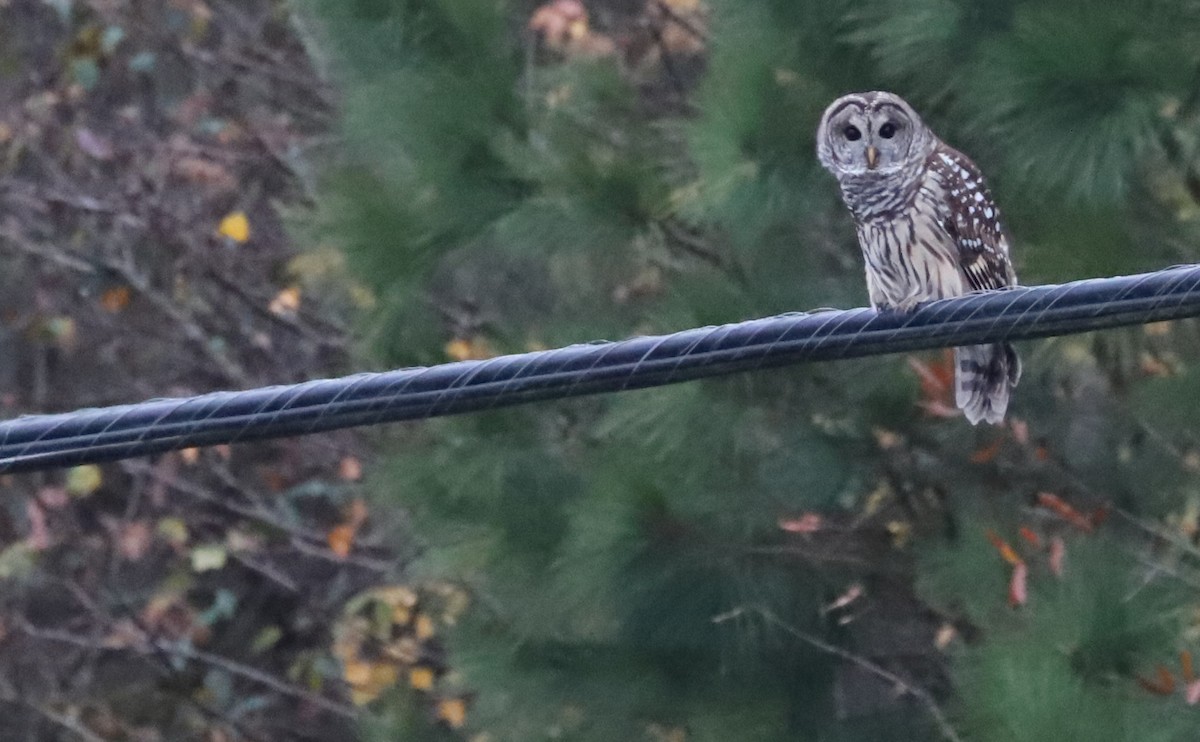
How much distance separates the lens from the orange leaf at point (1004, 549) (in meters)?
4.23

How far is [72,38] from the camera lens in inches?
331

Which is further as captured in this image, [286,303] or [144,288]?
[144,288]

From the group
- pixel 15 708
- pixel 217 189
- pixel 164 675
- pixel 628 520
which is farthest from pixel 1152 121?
pixel 15 708

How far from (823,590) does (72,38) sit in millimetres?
4851

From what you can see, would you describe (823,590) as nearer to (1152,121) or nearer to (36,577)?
(1152,121)

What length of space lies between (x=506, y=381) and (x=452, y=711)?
3678mm

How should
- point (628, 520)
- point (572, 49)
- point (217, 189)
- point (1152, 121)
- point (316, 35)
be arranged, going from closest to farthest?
1. point (1152, 121)
2. point (628, 520)
3. point (316, 35)
4. point (572, 49)
5. point (217, 189)

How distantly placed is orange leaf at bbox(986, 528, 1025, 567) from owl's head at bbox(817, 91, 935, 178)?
86cm

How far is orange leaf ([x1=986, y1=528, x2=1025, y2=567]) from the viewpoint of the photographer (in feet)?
13.9

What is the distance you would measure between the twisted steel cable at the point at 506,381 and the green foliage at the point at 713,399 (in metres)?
1.18

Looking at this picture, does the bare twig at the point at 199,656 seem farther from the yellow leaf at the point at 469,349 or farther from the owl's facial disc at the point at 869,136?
the owl's facial disc at the point at 869,136

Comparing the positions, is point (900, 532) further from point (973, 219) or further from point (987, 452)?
point (973, 219)

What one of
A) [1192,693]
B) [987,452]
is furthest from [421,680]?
[1192,693]

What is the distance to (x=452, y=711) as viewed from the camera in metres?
6.54
